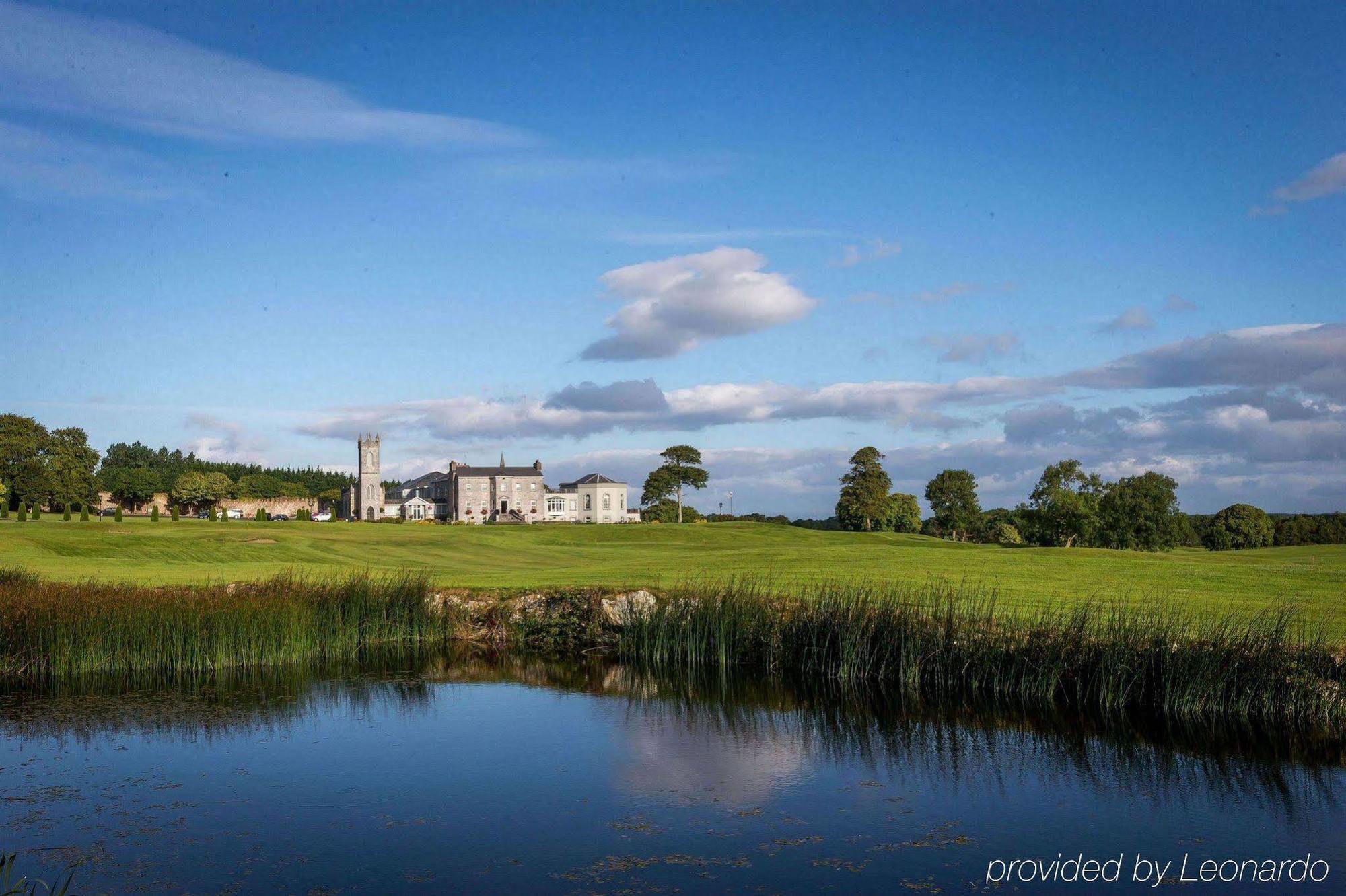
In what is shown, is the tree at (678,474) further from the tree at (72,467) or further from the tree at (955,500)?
the tree at (72,467)

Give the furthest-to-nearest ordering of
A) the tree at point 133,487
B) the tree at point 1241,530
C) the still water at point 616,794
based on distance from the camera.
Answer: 1. the tree at point 133,487
2. the tree at point 1241,530
3. the still water at point 616,794

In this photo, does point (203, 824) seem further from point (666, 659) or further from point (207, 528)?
point (207, 528)

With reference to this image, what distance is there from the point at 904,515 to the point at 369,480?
5248 centimetres

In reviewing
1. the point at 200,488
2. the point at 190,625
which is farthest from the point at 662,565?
the point at 200,488

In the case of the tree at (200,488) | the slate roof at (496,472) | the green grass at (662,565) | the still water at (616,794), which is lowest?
the still water at (616,794)

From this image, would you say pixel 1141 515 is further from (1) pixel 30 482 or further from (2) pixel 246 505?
(2) pixel 246 505

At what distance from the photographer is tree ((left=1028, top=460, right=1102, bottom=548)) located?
4816 centimetres

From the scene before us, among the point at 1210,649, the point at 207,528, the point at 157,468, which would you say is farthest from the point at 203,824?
the point at 157,468

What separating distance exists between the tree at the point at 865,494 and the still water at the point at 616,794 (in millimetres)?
54310

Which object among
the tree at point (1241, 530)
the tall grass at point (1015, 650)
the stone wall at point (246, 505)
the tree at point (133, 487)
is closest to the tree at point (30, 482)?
the stone wall at point (246, 505)

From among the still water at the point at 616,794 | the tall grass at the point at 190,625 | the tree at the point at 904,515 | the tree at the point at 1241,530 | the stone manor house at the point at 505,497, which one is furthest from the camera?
the stone manor house at the point at 505,497

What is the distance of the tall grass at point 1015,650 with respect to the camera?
33.1 ft

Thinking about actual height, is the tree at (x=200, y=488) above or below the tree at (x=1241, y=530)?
above

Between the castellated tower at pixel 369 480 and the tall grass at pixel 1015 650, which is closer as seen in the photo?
the tall grass at pixel 1015 650
